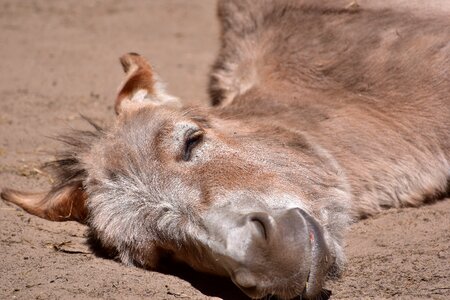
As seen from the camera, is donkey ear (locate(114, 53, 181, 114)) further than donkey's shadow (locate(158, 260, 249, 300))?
Yes

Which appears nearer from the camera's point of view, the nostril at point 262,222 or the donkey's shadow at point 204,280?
the nostril at point 262,222

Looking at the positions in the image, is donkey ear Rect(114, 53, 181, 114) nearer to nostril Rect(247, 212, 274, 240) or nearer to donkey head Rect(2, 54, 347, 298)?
donkey head Rect(2, 54, 347, 298)

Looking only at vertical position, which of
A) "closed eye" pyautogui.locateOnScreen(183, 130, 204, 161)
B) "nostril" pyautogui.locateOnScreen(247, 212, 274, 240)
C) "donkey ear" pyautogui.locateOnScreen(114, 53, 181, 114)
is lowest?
"nostril" pyautogui.locateOnScreen(247, 212, 274, 240)

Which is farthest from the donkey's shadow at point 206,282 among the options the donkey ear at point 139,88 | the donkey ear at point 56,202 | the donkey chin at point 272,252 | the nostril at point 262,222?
the donkey ear at point 139,88

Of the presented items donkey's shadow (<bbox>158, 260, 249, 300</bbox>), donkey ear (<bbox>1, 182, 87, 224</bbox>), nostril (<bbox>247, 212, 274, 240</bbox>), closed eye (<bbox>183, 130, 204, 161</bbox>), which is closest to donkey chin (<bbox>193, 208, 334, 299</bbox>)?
nostril (<bbox>247, 212, 274, 240</bbox>)

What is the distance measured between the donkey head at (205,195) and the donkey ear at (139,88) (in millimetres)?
12

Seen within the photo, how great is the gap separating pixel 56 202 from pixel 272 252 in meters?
1.46

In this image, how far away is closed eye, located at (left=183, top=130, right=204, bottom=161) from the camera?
3.46 meters

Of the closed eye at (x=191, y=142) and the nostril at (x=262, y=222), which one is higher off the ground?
the closed eye at (x=191, y=142)

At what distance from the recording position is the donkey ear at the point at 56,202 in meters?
3.87

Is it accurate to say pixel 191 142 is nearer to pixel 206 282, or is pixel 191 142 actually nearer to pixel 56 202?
pixel 206 282

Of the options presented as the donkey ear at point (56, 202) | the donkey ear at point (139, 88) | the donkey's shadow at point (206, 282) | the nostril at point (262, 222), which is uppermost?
the donkey ear at point (139, 88)

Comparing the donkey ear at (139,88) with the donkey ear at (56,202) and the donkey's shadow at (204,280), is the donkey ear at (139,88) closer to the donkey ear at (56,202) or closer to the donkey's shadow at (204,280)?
the donkey ear at (56,202)

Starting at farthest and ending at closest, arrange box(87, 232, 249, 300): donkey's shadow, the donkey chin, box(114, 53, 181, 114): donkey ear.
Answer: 1. box(114, 53, 181, 114): donkey ear
2. box(87, 232, 249, 300): donkey's shadow
3. the donkey chin
